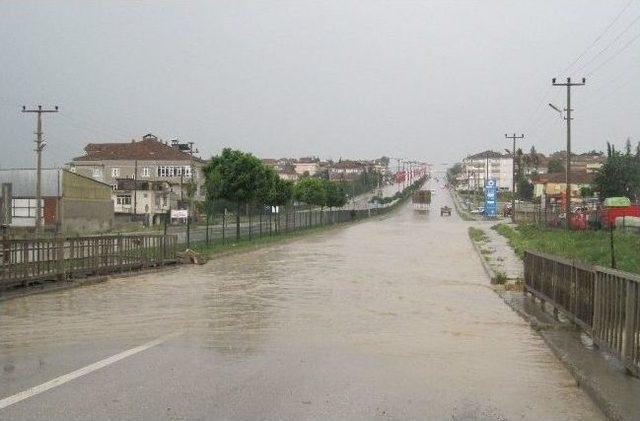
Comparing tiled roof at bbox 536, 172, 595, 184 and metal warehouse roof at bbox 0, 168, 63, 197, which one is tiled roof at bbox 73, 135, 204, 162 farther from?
tiled roof at bbox 536, 172, 595, 184

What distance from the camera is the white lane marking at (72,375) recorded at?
7.30 m

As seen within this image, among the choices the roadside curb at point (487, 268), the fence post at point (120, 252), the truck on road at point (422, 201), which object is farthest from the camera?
the truck on road at point (422, 201)

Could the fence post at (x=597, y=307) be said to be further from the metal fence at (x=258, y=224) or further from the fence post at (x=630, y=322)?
the metal fence at (x=258, y=224)

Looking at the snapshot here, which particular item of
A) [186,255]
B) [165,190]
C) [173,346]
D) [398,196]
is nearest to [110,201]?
[165,190]

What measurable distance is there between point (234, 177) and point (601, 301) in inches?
1378

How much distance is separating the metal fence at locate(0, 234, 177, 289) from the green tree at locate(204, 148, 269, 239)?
16076 millimetres

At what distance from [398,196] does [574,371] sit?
158 m

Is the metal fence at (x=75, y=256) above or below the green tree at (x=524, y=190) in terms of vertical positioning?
below

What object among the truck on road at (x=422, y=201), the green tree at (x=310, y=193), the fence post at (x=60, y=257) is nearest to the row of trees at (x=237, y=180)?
the fence post at (x=60, y=257)

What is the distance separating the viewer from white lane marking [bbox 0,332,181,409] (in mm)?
7305

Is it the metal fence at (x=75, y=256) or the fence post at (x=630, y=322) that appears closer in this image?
the fence post at (x=630, y=322)

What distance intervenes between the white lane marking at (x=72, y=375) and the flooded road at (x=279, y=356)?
40 millimetres

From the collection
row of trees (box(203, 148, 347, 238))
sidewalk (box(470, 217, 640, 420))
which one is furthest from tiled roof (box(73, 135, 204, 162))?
sidewalk (box(470, 217, 640, 420))

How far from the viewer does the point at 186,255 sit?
28188mm
